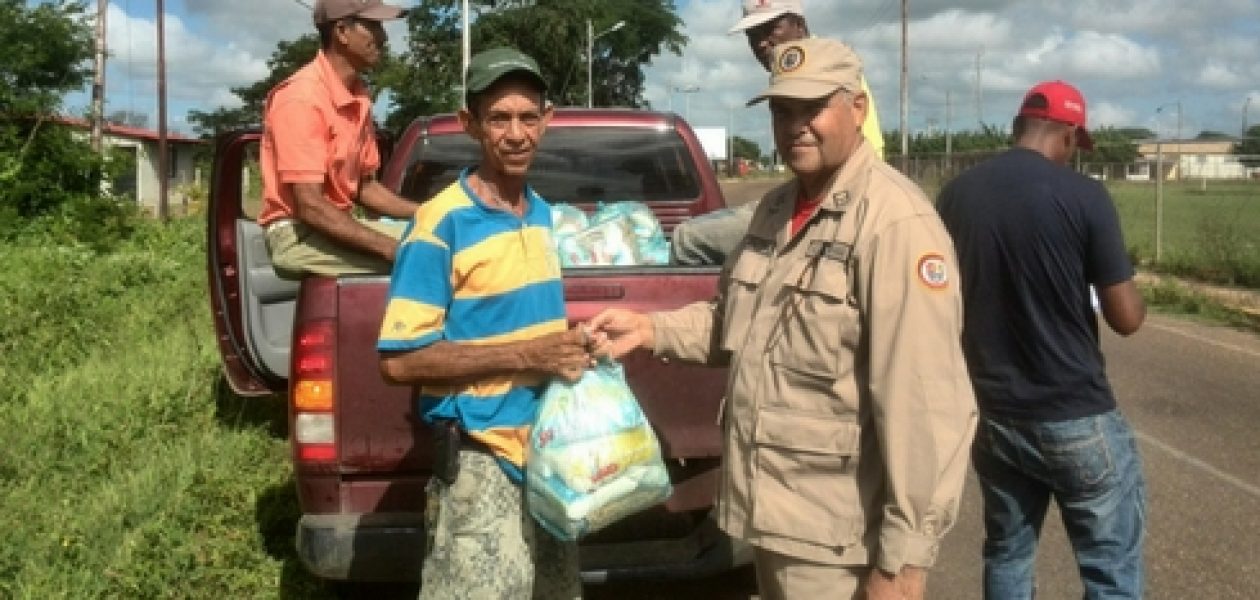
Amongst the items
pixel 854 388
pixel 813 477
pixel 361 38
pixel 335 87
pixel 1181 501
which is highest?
pixel 361 38

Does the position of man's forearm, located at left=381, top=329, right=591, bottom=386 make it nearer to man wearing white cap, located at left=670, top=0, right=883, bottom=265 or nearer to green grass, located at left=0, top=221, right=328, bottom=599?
man wearing white cap, located at left=670, top=0, right=883, bottom=265

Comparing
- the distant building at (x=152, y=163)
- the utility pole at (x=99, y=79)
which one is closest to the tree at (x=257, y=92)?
the distant building at (x=152, y=163)

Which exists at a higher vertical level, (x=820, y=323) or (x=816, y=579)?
(x=820, y=323)

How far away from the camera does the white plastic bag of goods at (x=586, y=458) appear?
2738 millimetres

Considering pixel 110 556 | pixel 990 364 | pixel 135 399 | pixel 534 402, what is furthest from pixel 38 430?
pixel 990 364

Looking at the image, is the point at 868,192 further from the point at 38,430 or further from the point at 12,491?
the point at 38,430

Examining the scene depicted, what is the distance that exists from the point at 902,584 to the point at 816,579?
8.0 inches

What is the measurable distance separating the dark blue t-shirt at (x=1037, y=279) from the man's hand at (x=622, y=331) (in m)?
0.95

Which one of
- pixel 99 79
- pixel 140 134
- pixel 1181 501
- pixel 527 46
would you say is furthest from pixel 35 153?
pixel 527 46

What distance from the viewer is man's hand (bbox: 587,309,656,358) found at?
115 inches

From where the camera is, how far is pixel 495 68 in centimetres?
278

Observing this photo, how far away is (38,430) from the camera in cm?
636

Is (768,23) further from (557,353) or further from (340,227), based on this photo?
(557,353)

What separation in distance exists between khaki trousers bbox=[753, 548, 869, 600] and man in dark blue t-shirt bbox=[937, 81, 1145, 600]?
1.01 meters
